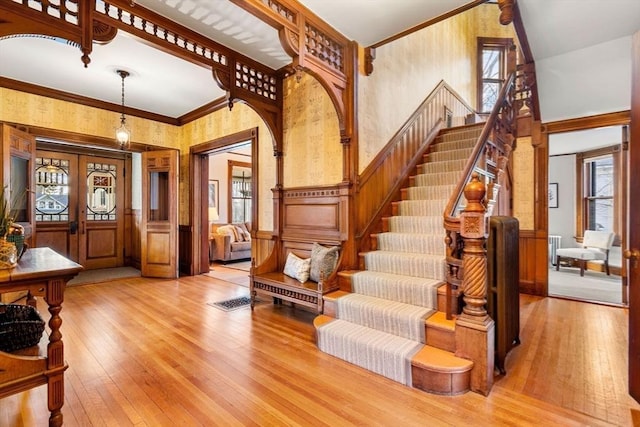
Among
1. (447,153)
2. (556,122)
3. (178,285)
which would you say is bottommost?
(178,285)

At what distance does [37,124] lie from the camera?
458 centimetres

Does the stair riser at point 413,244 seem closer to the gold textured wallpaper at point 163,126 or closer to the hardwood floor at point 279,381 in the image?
the hardwood floor at point 279,381

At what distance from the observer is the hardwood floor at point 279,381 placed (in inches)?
71.5

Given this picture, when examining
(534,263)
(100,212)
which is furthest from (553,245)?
(100,212)

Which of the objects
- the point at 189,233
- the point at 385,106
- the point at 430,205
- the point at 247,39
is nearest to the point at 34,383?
the point at 247,39

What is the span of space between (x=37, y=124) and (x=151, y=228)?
220 centimetres

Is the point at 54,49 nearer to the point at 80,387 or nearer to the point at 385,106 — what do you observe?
the point at 80,387

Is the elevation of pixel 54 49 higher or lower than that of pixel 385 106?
higher

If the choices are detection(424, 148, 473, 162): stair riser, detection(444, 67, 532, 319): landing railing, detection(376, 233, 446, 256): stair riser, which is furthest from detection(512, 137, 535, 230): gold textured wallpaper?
detection(376, 233, 446, 256): stair riser

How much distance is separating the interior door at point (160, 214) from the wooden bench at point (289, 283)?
8.11 feet

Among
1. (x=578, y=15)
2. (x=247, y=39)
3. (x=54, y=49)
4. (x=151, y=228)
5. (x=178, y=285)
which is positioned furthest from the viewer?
(x=151, y=228)

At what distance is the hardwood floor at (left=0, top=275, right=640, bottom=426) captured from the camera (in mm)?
1816

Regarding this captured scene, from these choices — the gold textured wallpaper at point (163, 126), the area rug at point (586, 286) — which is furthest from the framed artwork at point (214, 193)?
the area rug at point (586, 286)

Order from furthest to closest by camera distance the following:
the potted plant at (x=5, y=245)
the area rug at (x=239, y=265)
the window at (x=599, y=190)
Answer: the area rug at (x=239, y=265), the window at (x=599, y=190), the potted plant at (x=5, y=245)
